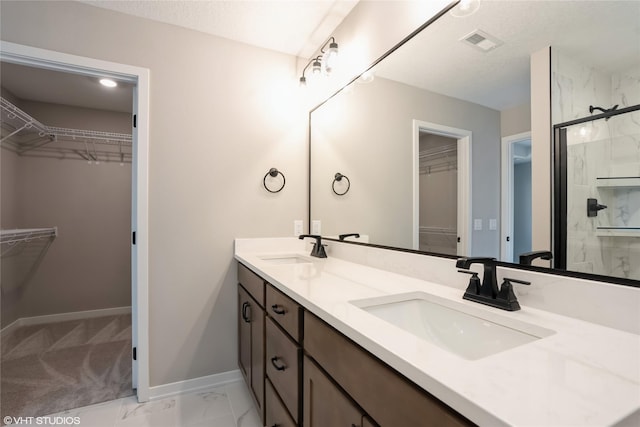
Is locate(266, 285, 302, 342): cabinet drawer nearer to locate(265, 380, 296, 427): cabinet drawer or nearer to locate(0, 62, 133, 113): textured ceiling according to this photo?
locate(265, 380, 296, 427): cabinet drawer

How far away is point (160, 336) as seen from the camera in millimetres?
1898

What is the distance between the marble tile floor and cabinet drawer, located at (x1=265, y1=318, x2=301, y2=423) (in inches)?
23.6

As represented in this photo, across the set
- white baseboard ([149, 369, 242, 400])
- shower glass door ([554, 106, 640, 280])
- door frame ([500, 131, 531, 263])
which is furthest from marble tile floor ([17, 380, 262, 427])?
shower glass door ([554, 106, 640, 280])

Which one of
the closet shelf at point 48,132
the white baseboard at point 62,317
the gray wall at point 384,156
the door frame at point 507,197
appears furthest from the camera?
the white baseboard at point 62,317

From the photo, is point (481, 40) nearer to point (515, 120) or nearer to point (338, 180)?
point (515, 120)

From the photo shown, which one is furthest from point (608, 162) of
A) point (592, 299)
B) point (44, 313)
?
point (44, 313)

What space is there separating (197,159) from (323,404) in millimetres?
1690

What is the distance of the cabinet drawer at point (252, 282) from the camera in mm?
1492

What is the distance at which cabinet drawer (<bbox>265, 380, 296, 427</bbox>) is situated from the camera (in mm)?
1136

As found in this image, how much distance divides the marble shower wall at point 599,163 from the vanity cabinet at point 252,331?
1.22 m

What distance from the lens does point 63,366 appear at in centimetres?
224

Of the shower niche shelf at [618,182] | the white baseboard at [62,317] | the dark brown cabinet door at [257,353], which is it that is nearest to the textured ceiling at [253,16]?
the shower niche shelf at [618,182]

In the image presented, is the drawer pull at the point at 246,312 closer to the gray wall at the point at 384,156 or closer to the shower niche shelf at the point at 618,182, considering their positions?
the gray wall at the point at 384,156

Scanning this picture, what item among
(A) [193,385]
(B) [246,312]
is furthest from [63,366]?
(B) [246,312]
